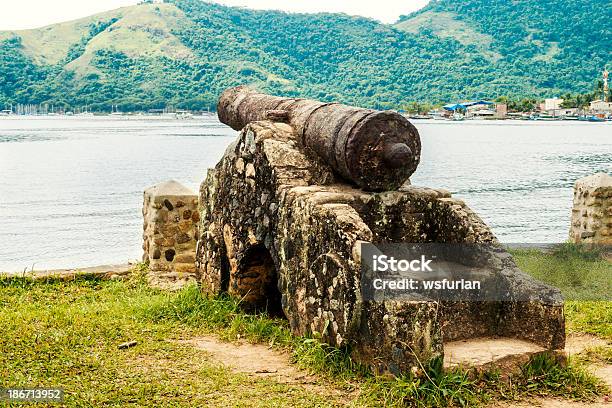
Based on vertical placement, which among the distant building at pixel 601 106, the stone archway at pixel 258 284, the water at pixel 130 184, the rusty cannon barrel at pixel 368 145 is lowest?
the water at pixel 130 184

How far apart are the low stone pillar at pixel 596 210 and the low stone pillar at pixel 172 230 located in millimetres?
5804

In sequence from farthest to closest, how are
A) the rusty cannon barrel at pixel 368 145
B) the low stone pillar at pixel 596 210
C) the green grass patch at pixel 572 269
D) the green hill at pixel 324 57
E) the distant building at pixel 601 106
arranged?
the distant building at pixel 601 106
the green hill at pixel 324 57
the low stone pillar at pixel 596 210
the green grass patch at pixel 572 269
the rusty cannon barrel at pixel 368 145

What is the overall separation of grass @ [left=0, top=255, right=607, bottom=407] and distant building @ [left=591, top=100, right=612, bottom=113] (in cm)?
10921

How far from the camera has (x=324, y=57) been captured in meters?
79.1

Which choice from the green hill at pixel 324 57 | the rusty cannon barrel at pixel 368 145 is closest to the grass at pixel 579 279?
the rusty cannon barrel at pixel 368 145

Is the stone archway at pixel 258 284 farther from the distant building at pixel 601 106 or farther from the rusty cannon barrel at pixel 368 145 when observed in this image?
the distant building at pixel 601 106

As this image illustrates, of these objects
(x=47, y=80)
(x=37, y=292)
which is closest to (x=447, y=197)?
(x=37, y=292)

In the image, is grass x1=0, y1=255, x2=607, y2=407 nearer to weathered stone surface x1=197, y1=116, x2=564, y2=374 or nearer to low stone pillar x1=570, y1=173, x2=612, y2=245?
weathered stone surface x1=197, y1=116, x2=564, y2=374

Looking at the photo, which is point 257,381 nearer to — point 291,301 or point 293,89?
point 291,301

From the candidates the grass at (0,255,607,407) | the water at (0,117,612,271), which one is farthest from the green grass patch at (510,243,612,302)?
the water at (0,117,612,271)

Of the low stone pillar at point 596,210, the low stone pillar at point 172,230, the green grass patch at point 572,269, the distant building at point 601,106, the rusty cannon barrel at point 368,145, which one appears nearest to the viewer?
the rusty cannon barrel at point 368,145

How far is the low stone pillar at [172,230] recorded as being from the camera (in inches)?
392

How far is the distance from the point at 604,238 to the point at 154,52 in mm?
94795

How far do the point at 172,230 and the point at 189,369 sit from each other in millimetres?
4149
